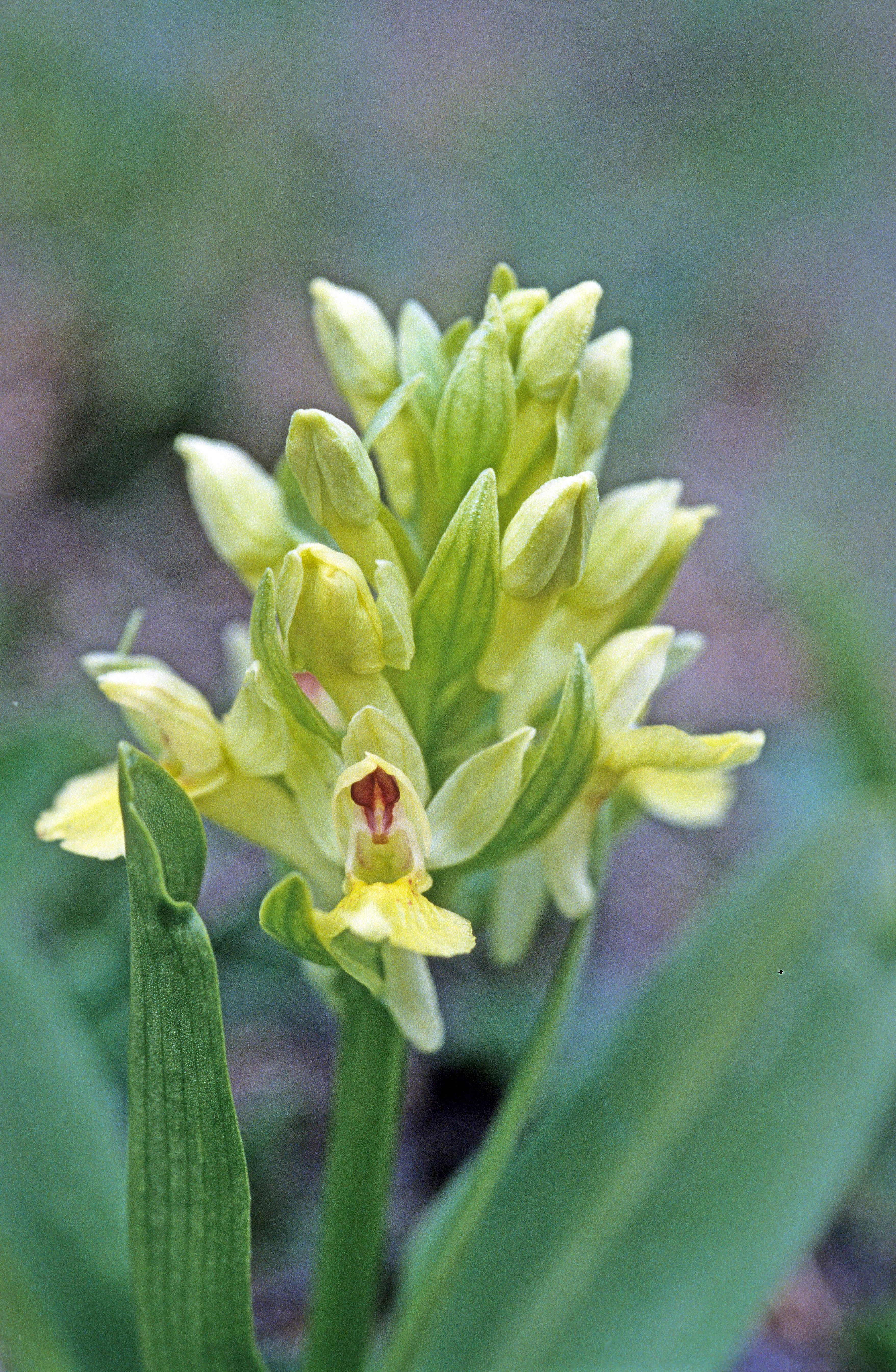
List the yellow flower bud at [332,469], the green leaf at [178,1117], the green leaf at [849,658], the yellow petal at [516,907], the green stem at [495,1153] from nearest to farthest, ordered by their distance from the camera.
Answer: the green leaf at [178,1117]
the yellow flower bud at [332,469]
the green stem at [495,1153]
the yellow petal at [516,907]
the green leaf at [849,658]

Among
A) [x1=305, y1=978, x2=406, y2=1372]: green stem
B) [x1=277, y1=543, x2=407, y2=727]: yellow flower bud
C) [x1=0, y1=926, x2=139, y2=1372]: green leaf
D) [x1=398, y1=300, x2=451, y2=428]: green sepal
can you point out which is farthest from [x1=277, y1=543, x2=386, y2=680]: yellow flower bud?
[x1=0, y1=926, x2=139, y2=1372]: green leaf

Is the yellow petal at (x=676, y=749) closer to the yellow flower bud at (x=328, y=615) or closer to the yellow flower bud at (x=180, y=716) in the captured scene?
the yellow flower bud at (x=328, y=615)

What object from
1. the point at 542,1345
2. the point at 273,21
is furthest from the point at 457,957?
the point at 273,21

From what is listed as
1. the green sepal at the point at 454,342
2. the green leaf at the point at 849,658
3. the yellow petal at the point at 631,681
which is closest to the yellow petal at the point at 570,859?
the yellow petal at the point at 631,681

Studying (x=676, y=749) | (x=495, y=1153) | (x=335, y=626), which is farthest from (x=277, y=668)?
(x=495, y=1153)

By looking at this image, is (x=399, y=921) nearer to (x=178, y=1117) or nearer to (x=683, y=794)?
(x=178, y=1117)

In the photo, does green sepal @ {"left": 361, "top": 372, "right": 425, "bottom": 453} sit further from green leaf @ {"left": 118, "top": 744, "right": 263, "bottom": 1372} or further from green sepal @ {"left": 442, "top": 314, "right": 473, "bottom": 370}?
green leaf @ {"left": 118, "top": 744, "right": 263, "bottom": 1372}
